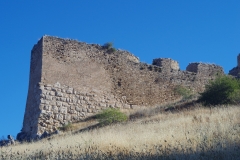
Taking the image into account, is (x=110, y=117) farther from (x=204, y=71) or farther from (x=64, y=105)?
(x=204, y=71)

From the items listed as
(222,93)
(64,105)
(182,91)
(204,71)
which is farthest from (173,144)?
(204,71)

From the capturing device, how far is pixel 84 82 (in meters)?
19.6

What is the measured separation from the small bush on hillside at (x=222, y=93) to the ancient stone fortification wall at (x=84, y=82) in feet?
16.2

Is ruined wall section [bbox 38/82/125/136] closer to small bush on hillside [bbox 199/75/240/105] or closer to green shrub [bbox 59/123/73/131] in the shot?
green shrub [bbox 59/123/73/131]

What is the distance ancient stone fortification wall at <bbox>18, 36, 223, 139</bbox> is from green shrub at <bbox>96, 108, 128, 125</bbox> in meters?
1.26

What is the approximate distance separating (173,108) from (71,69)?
533cm

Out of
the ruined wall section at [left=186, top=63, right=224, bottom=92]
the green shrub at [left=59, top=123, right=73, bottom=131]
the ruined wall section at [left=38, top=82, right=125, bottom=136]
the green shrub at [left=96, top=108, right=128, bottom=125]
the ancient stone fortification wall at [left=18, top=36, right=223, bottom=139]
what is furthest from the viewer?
the ruined wall section at [left=186, top=63, right=224, bottom=92]

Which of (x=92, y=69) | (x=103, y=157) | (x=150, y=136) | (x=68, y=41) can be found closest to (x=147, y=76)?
(x=92, y=69)

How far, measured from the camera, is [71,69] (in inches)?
763

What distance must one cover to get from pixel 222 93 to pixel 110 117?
485 centimetres

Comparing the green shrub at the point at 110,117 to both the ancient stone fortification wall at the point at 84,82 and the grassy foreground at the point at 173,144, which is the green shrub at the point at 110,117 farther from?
the grassy foreground at the point at 173,144

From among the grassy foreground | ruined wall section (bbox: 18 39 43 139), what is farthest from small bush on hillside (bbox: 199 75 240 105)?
ruined wall section (bbox: 18 39 43 139)

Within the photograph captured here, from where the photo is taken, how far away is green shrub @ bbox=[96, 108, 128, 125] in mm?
17203

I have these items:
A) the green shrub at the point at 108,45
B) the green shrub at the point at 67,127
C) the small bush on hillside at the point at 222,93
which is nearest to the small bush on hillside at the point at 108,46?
the green shrub at the point at 108,45
